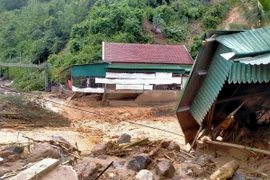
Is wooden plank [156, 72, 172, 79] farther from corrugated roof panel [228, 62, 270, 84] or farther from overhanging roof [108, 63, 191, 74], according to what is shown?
corrugated roof panel [228, 62, 270, 84]

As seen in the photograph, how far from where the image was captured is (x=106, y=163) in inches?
227

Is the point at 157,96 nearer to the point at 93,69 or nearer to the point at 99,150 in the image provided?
the point at 93,69

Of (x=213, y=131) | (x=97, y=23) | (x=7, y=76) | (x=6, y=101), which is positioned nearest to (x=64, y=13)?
(x=7, y=76)

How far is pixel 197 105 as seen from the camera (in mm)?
6699

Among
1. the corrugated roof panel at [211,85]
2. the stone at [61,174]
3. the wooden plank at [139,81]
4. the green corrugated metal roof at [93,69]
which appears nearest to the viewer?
the stone at [61,174]

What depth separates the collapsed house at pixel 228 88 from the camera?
5.13 meters

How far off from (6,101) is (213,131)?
34.9ft

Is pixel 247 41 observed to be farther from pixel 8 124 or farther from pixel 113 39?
pixel 113 39

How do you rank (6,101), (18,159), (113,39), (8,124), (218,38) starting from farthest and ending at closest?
(113,39) < (6,101) < (8,124) < (218,38) < (18,159)

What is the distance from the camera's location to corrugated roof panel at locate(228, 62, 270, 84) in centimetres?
492

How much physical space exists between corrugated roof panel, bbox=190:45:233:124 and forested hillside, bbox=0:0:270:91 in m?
10.2

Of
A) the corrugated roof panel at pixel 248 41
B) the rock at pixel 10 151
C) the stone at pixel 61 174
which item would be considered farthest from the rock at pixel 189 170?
the rock at pixel 10 151

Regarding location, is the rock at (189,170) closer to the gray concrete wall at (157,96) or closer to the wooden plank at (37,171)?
the wooden plank at (37,171)

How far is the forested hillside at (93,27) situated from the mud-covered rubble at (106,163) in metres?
11.2
